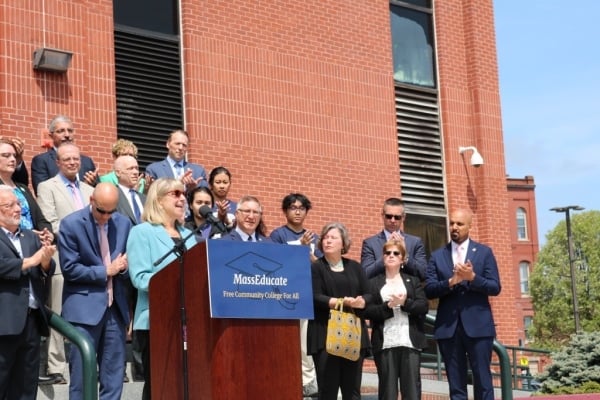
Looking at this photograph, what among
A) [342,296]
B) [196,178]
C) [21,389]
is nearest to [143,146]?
[196,178]

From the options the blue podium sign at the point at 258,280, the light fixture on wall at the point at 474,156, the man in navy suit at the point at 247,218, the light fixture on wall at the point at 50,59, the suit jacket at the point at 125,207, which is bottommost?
the blue podium sign at the point at 258,280

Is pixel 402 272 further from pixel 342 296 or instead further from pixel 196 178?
pixel 196 178

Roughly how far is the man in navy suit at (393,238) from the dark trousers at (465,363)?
74 centimetres

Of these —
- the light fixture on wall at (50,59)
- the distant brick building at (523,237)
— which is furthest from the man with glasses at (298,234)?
the distant brick building at (523,237)

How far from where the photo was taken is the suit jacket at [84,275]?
9.02 metres

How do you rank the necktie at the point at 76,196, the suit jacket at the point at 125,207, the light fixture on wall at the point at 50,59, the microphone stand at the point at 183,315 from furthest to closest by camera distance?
1. the light fixture on wall at the point at 50,59
2. the suit jacket at the point at 125,207
3. the necktie at the point at 76,196
4. the microphone stand at the point at 183,315

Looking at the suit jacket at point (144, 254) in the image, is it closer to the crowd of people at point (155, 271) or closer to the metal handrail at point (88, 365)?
the crowd of people at point (155, 271)

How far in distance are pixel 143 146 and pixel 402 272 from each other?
5.07 m

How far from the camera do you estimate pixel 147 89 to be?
15.2 metres

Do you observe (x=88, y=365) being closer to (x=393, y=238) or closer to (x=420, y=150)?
(x=393, y=238)

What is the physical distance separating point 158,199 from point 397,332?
109 inches

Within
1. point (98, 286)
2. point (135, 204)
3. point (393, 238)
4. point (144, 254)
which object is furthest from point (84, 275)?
point (393, 238)

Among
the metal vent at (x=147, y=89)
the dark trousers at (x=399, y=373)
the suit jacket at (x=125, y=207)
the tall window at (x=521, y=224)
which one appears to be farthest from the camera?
the tall window at (x=521, y=224)

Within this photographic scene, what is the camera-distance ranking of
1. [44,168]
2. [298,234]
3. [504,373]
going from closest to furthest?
[504,373]
[44,168]
[298,234]
